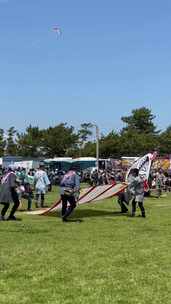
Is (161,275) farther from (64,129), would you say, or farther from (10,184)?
(64,129)

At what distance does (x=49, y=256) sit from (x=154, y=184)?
26.6m

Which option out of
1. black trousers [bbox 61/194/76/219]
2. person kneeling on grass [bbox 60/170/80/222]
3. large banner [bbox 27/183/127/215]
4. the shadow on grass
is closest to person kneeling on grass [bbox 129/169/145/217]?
large banner [bbox 27/183/127/215]

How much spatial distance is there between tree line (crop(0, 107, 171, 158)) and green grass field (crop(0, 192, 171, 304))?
255ft

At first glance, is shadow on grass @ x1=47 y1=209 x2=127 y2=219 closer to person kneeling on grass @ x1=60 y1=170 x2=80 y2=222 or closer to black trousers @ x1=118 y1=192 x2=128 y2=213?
black trousers @ x1=118 y1=192 x2=128 y2=213

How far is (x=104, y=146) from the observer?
319 ft

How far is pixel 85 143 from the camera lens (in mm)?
106812

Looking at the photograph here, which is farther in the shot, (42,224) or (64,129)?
(64,129)

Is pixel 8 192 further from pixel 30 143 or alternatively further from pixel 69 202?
pixel 30 143

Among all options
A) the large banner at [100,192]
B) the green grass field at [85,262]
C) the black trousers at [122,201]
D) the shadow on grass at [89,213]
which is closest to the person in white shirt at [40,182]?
the shadow on grass at [89,213]

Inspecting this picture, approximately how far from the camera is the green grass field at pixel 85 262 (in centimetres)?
812

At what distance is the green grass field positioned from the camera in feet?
26.6

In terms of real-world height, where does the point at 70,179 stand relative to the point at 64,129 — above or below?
below

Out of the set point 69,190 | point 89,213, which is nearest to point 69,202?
point 69,190

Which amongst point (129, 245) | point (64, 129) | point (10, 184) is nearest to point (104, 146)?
point (64, 129)
